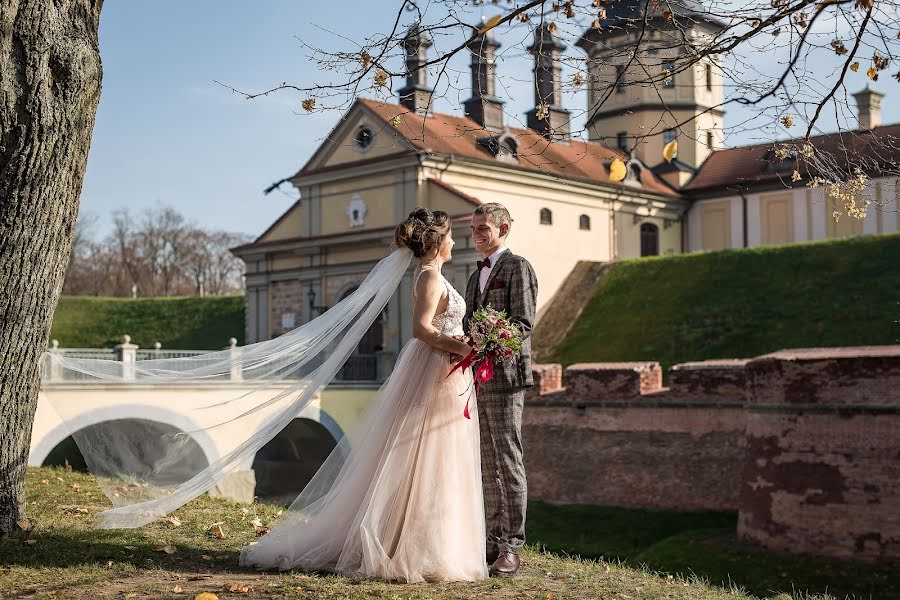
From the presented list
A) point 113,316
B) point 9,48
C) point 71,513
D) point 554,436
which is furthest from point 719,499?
point 113,316

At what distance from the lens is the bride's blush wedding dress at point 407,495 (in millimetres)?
5430

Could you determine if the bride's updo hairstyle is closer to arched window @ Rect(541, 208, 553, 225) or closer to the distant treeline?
arched window @ Rect(541, 208, 553, 225)

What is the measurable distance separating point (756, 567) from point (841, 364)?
118 inches

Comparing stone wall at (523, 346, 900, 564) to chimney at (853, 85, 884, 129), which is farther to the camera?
chimney at (853, 85, 884, 129)

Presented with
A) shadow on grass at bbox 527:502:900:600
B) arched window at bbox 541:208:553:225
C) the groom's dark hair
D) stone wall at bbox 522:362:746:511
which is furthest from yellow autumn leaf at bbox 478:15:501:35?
arched window at bbox 541:208:553:225

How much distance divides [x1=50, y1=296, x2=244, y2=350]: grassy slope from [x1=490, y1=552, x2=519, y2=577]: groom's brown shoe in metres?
35.4

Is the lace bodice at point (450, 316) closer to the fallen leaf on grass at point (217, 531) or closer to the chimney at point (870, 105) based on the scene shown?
the fallen leaf on grass at point (217, 531)

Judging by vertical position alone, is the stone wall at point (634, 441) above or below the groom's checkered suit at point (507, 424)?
below

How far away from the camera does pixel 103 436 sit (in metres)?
6.23

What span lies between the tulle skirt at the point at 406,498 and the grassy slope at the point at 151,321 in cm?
3515

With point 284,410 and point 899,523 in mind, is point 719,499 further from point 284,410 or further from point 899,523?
point 284,410

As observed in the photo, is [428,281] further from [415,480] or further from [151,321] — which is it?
[151,321]

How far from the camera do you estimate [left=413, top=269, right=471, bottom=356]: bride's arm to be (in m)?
5.68

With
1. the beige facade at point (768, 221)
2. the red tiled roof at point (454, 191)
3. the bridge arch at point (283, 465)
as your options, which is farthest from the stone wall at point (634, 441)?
the beige facade at point (768, 221)
